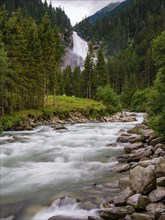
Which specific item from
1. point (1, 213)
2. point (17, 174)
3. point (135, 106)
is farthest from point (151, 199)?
point (135, 106)

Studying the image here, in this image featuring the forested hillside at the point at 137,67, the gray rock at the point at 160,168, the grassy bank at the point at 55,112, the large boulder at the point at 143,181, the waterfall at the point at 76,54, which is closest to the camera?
the large boulder at the point at 143,181

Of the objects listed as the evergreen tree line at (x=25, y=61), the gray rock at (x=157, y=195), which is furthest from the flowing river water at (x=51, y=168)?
the evergreen tree line at (x=25, y=61)

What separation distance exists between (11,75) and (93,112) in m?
19.2

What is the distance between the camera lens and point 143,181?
43.9 feet

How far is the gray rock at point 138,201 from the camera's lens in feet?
39.5

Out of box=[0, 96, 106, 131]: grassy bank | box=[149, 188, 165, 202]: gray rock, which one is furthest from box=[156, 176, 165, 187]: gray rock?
box=[0, 96, 106, 131]: grassy bank

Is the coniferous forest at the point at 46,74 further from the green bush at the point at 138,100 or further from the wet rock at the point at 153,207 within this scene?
the wet rock at the point at 153,207

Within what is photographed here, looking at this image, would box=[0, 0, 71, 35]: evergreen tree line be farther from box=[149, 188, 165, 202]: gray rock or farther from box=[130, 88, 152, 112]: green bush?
box=[149, 188, 165, 202]: gray rock

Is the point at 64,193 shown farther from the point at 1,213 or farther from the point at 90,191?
the point at 1,213

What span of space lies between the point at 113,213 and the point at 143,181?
258 cm

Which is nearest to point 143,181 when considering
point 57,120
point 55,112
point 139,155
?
point 139,155

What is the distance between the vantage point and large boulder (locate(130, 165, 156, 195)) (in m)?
13.1

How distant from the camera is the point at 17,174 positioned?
60.4 ft

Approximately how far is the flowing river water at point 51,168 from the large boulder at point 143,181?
240 centimetres
